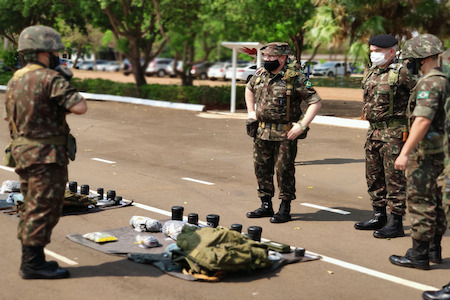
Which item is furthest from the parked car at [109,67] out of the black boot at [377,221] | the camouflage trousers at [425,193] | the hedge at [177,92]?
the camouflage trousers at [425,193]

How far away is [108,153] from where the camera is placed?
13000 millimetres

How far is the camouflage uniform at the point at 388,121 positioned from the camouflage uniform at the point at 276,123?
65cm

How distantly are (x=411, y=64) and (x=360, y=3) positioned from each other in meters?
14.3

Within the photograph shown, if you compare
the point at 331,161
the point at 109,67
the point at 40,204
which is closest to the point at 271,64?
the point at 40,204

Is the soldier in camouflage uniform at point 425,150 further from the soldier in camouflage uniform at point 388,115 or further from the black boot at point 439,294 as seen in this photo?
the soldier in camouflage uniform at point 388,115

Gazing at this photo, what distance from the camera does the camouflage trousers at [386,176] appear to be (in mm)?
6984

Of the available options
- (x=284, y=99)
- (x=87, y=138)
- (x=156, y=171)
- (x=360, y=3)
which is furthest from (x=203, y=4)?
(x=284, y=99)

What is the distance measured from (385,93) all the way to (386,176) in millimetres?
916

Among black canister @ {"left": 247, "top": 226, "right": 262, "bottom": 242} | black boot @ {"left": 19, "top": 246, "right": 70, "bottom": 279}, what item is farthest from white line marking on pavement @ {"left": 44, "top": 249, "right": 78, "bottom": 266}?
black canister @ {"left": 247, "top": 226, "right": 262, "bottom": 242}

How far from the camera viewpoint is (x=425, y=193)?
5773 mm

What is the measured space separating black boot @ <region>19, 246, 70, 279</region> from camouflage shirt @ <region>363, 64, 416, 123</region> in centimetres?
375

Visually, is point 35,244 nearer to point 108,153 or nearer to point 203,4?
point 108,153

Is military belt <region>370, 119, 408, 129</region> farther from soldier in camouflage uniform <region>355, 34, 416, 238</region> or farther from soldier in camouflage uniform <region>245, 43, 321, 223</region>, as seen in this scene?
soldier in camouflage uniform <region>245, 43, 321, 223</region>

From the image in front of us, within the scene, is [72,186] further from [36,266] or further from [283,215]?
[36,266]
